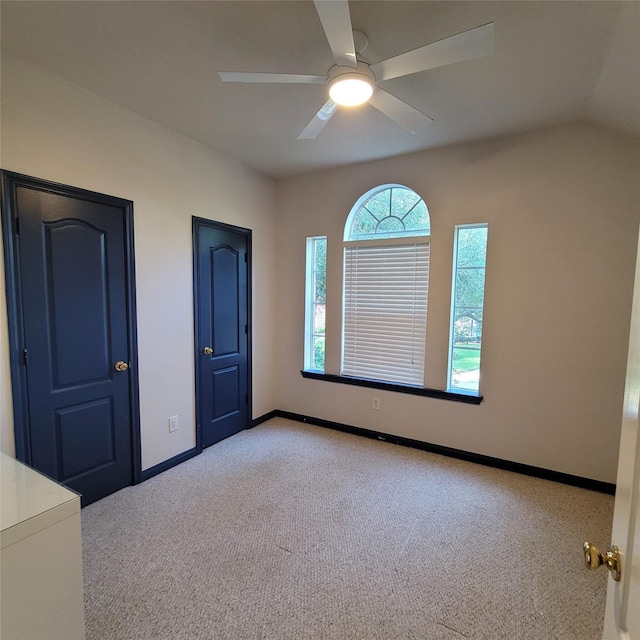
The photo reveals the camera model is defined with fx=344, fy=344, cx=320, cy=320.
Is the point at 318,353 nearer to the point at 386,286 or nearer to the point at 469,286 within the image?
the point at 386,286

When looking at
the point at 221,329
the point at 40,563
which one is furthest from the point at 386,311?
the point at 40,563

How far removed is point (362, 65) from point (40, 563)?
228 centimetres

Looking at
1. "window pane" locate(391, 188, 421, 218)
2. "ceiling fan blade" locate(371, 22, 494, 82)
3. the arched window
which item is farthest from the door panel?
"window pane" locate(391, 188, 421, 218)

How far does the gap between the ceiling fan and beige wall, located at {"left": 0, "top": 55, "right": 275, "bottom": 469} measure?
1.19 m

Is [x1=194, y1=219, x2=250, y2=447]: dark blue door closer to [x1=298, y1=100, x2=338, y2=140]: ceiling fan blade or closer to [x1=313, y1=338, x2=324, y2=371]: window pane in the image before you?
[x1=313, y1=338, x2=324, y2=371]: window pane

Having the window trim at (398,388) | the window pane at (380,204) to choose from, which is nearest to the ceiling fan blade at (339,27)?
the window pane at (380,204)

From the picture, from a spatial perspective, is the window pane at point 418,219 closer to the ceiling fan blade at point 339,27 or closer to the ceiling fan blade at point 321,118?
the ceiling fan blade at point 321,118

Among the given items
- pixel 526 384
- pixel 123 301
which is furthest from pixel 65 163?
pixel 526 384

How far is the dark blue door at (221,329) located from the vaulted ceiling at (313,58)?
1.00 m

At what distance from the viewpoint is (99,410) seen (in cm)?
242

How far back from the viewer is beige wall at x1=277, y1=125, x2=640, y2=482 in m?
2.50

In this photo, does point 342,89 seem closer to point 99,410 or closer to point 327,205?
point 327,205

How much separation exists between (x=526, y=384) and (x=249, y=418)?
269 centimetres

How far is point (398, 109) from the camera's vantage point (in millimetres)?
1864
